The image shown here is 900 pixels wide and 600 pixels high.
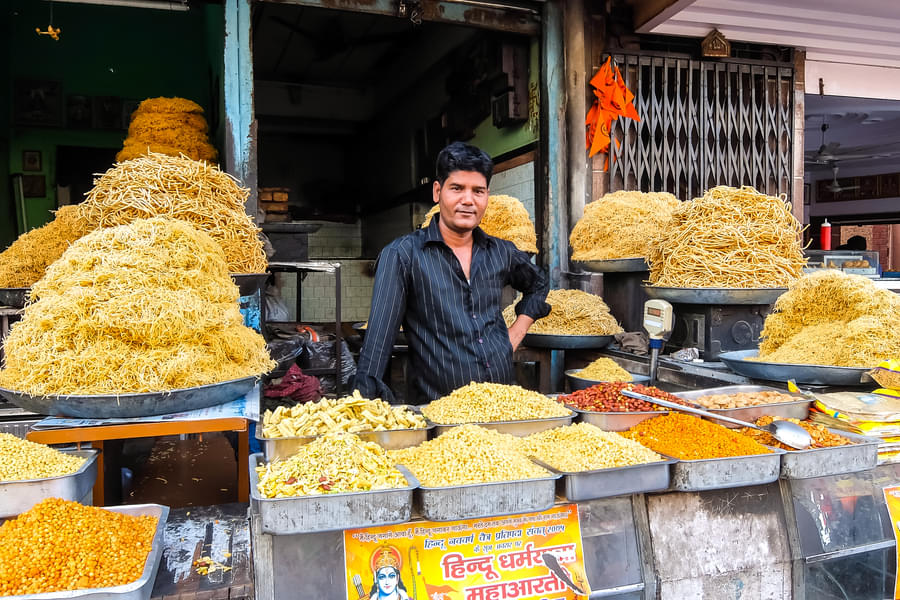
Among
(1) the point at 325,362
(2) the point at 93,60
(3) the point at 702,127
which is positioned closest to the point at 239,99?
(1) the point at 325,362

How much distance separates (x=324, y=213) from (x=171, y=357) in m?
8.47

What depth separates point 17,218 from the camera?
6828mm

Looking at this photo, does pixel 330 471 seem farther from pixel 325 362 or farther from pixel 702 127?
pixel 702 127

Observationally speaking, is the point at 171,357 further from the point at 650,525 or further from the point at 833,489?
the point at 833,489

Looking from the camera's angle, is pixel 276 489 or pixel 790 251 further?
pixel 790 251

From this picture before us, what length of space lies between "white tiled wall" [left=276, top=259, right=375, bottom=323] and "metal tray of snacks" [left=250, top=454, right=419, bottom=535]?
A: 24.0 ft

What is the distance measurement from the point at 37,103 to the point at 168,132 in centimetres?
334

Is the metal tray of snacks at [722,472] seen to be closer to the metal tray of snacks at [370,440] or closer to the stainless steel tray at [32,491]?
the metal tray of snacks at [370,440]

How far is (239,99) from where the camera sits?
3.94m

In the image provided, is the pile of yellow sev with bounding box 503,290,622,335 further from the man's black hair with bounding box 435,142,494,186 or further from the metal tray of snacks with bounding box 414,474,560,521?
the metal tray of snacks with bounding box 414,474,560,521

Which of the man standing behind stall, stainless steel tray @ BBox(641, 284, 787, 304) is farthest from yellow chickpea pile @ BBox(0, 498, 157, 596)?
stainless steel tray @ BBox(641, 284, 787, 304)

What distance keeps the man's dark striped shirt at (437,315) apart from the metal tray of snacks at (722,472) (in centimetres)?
115

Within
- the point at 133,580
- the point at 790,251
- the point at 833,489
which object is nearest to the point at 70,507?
the point at 133,580

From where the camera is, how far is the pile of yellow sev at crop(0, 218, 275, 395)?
5.31ft
